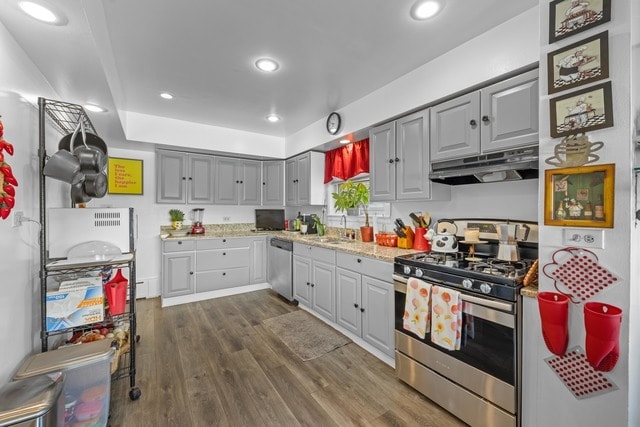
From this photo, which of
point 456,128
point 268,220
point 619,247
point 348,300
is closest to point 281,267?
point 268,220

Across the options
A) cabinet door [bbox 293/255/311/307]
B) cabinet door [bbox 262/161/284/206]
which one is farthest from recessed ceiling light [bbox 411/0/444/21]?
cabinet door [bbox 262/161/284/206]

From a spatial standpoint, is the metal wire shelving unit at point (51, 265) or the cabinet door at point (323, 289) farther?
the cabinet door at point (323, 289)

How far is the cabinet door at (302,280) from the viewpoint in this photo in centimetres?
326

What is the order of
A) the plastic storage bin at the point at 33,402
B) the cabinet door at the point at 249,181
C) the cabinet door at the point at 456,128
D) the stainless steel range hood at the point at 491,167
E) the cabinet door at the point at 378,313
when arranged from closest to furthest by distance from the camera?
the plastic storage bin at the point at 33,402, the stainless steel range hood at the point at 491,167, the cabinet door at the point at 456,128, the cabinet door at the point at 378,313, the cabinet door at the point at 249,181

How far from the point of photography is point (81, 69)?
169 cm

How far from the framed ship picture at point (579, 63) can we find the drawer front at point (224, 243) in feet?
12.3

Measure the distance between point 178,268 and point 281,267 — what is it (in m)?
1.39

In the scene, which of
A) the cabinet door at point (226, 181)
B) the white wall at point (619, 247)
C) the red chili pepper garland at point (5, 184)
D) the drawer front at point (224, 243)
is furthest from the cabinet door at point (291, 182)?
the white wall at point (619, 247)

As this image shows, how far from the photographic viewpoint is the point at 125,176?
12.4ft

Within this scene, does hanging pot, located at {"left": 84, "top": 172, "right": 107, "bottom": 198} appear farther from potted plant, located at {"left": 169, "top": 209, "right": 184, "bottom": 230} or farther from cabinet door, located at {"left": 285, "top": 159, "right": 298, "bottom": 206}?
cabinet door, located at {"left": 285, "top": 159, "right": 298, "bottom": 206}

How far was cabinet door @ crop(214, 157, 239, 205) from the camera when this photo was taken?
4180mm

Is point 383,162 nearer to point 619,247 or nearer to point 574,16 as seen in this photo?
point 574,16

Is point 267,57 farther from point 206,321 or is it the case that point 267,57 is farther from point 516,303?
point 206,321

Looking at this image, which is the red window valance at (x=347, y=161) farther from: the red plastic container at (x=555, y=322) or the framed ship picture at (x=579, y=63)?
the red plastic container at (x=555, y=322)
